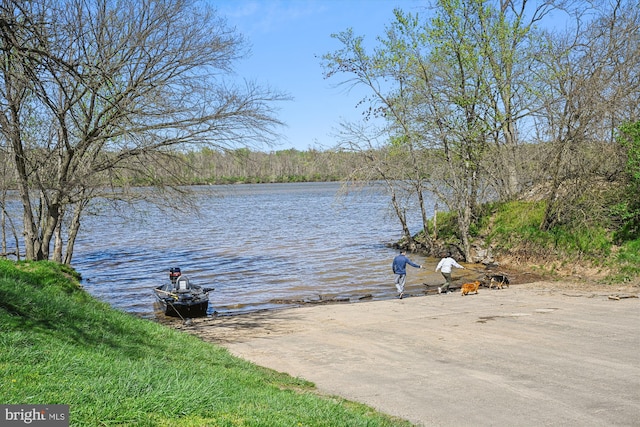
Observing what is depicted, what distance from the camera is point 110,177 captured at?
676 inches

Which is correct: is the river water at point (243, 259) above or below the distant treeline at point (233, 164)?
below

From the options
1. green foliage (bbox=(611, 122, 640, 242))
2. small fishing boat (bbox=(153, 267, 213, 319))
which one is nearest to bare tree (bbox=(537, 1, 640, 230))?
green foliage (bbox=(611, 122, 640, 242))

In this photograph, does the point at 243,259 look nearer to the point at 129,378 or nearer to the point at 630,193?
the point at 630,193

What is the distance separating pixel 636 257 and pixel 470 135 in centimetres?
993

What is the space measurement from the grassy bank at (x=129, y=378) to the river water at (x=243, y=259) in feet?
24.1

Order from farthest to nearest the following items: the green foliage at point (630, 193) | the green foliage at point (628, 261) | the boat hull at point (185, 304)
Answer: the green foliage at point (630, 193), the green foliage at point (628, 261), the boat hull at point (185, 304)

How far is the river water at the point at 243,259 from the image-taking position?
23.3 meters

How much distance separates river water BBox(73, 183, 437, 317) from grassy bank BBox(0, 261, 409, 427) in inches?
289

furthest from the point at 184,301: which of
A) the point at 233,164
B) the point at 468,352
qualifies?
the point at 468,352

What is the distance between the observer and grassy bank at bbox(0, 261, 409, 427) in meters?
5.58

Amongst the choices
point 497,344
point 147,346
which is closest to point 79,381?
point 147,346

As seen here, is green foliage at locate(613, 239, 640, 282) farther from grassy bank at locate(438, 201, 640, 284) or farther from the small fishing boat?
the small fishing boat

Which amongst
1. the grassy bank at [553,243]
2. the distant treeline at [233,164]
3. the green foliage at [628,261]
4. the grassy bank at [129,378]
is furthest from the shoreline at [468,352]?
the distant treeline at [233,164]

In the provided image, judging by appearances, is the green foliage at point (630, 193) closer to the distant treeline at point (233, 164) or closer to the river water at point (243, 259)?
the river water at point (243, 259)
